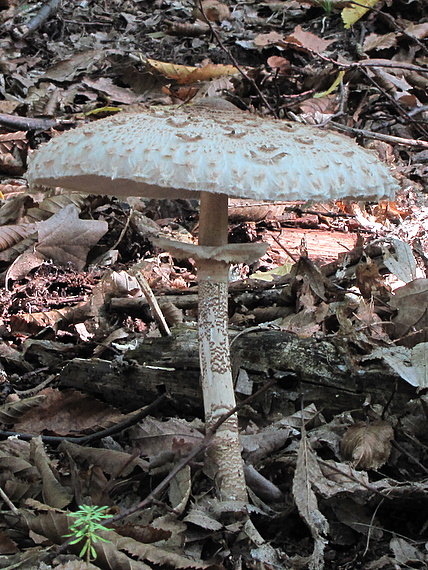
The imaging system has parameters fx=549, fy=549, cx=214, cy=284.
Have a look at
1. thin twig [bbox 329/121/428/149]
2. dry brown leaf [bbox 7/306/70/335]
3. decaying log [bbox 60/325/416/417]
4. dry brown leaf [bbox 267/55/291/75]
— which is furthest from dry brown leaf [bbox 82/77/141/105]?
decaying log [bbox 60/325/416/417]

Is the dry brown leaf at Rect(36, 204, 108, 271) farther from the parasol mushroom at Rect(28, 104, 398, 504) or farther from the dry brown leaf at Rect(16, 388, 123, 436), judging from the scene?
the parasol mushroom at Rect(28, 104, 398, 504)

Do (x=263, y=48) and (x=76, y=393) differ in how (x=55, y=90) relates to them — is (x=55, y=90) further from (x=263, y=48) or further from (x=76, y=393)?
(x=76, y=393)

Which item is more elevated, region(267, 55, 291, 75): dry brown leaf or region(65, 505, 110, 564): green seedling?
region(267, 55, 291, 75): dry brown leaf

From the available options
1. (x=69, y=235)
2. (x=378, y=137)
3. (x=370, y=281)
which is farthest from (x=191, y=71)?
(x=370, y=281)

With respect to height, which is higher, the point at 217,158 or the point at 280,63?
the point at 217,158

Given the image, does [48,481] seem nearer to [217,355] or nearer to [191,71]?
[217,355]

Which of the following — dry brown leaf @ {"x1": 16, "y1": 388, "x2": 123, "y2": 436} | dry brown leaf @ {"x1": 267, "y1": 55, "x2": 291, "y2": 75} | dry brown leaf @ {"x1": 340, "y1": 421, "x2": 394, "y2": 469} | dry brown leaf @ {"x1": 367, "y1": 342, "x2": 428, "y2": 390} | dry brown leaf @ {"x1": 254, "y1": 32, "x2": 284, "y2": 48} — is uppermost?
dry brown leaf @ {"x1": 254, "y1": 32, "x2": 284, "y2": 48}
